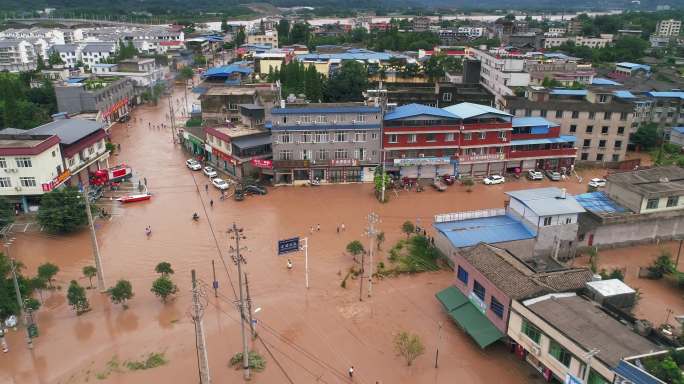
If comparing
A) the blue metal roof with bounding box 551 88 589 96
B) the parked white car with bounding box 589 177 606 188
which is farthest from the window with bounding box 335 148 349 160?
the blue metal roof with bounding box 551 88 589 96

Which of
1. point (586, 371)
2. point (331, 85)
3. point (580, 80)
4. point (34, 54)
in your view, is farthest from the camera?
point (34, 54)

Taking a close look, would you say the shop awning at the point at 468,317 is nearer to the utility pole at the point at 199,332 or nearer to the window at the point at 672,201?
the utility pole at the point at 199,332

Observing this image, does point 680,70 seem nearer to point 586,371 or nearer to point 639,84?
point 639,84

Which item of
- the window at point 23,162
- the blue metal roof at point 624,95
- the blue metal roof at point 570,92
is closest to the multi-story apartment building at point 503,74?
the blue metal roof at point 570,92

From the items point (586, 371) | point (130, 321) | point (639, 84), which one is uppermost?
point (639, 84)

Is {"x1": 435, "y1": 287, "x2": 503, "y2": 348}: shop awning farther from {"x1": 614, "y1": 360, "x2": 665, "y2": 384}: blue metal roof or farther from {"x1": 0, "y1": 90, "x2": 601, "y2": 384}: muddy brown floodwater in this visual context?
{"x1": 614, "y1": 360, "x2": 665, "y2": 384}: blue metal roof

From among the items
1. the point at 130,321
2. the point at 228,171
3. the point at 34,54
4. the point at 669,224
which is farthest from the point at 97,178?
the point at 34,54
